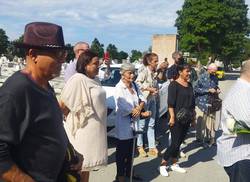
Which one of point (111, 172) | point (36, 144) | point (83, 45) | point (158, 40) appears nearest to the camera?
point (36, 144)

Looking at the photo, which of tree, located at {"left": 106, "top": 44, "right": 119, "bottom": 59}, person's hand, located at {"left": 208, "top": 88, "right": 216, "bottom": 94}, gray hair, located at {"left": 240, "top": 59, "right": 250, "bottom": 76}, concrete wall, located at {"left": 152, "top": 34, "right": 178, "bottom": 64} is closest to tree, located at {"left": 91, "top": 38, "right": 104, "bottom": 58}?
gray hair, located at {"left": 240, "top": 59, "right": 250, "bottom": 76}

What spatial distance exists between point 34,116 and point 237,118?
7.21ft

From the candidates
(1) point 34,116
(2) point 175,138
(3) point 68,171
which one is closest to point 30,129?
(1) point 34,116

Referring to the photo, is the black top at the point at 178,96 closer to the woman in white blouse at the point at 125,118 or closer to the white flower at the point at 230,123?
the woman in white blouse at the point at 125,118

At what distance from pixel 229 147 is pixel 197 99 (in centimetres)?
522

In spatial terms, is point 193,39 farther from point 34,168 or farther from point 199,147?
point 34,168

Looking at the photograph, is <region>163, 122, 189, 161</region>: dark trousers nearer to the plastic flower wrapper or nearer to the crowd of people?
the crowd of people

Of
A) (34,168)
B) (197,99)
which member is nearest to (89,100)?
(34,168)

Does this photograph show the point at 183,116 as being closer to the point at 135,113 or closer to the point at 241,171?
the point at 135,113

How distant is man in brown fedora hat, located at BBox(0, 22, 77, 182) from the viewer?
222 cm

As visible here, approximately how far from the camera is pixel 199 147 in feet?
30.7

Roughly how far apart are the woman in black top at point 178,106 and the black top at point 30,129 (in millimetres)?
4532

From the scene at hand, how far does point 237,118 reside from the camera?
12.8 feet

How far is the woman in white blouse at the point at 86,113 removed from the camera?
470 centimetres
